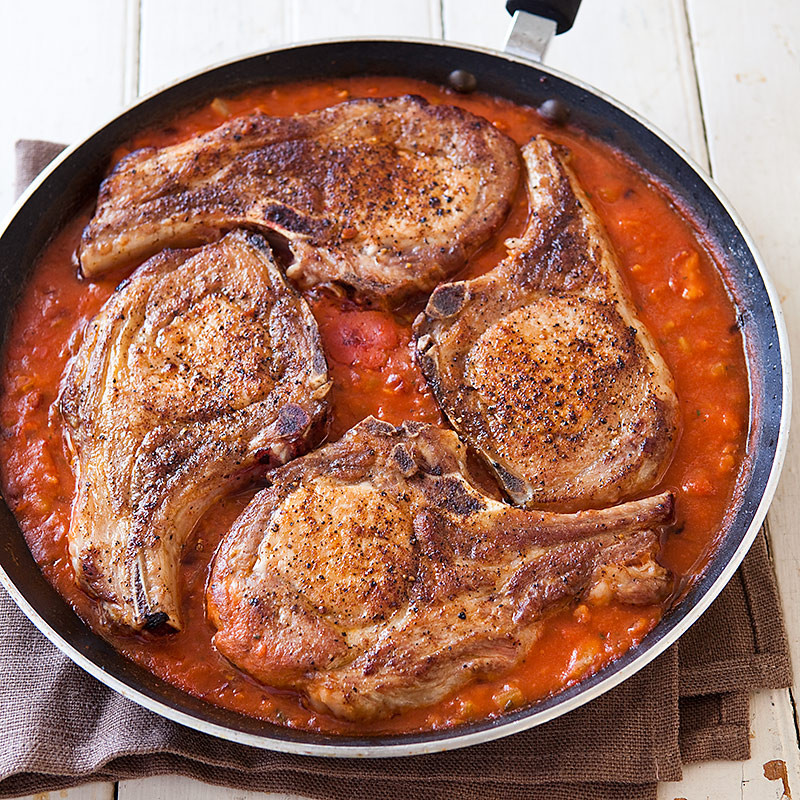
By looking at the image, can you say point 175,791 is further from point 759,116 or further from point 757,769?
point 759,116

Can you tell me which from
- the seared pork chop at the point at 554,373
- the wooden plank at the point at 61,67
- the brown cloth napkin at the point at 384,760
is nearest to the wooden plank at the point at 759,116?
the seared pork chop at the point at 554,373

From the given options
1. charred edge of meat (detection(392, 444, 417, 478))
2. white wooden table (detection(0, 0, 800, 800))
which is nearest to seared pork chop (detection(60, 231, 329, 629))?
charred edge of meat (detection(392, 444, 417, 478))

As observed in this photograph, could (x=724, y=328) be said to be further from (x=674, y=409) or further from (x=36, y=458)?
(x=36, y=458)

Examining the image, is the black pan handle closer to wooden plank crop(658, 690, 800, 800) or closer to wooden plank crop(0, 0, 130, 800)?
wooden plank crop(0, 0, 130, 800)

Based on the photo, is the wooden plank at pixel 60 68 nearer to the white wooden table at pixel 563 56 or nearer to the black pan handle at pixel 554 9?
the white wooden table at pixel 563 56

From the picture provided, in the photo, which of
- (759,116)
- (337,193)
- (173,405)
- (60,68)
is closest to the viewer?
(173,405)

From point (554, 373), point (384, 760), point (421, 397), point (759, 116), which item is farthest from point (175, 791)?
point (759, 116)

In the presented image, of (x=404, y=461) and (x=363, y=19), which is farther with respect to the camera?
(x=363, y=19)
